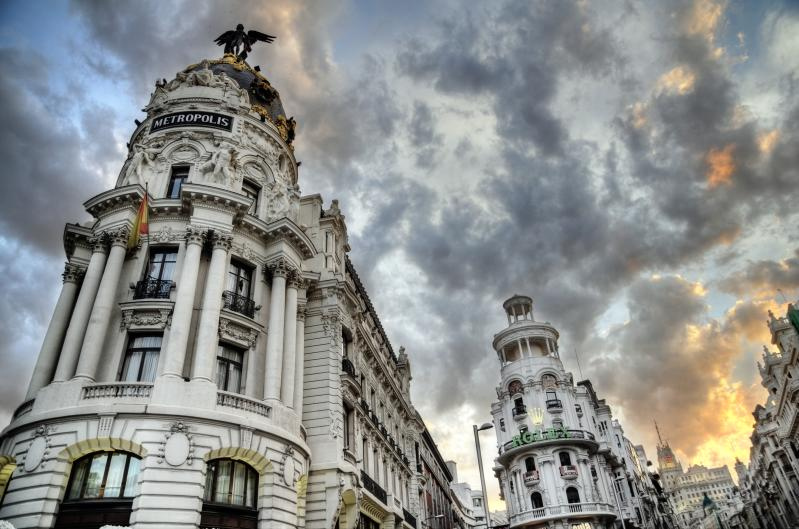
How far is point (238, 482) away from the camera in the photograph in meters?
22.2

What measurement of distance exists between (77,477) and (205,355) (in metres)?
6.38

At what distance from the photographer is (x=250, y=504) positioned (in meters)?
22.1

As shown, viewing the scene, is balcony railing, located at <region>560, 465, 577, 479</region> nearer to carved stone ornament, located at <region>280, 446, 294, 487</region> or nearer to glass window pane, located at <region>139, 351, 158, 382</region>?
carved stone ornament, located at <region>280, 446, 294, 487</region>

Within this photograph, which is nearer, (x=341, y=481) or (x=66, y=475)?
(x=66, y=475)

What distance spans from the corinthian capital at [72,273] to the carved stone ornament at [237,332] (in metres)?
8.10

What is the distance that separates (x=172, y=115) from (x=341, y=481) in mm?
23613

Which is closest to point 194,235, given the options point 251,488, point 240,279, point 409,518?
point 240,279

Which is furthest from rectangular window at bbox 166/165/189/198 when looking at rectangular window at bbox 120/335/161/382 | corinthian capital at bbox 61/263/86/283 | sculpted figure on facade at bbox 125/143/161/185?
rectangular window at bbox 120/335/161/382

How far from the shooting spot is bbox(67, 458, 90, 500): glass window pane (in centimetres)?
1993

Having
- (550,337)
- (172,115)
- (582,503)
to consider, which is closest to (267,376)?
(172,115)

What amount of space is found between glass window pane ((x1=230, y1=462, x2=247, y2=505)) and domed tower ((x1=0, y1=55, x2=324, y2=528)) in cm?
6

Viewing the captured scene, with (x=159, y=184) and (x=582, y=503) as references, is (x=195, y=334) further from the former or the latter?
(x=582, y=503)

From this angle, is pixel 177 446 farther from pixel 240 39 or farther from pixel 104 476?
pixel 240 39

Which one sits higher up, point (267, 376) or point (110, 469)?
point (267, 376)
